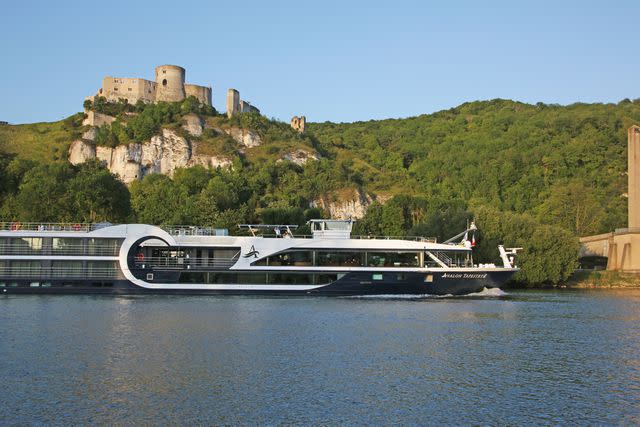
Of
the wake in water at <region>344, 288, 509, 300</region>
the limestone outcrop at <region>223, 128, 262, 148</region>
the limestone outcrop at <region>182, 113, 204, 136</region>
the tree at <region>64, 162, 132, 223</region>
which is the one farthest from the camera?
the limestone outcrop at <region>223, 128, 262, 148</region>

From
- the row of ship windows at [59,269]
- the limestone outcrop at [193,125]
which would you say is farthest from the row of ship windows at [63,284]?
the limestone outcrop at [193,125]

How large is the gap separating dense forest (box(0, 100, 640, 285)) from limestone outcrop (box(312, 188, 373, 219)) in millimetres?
1702

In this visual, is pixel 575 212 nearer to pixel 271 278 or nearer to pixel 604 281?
pixel 604 281

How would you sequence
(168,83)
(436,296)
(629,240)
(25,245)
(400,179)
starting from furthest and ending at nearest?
(168,83) < (400,179) < (629,240) < (436,296) < (25,245)

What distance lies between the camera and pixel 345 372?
76.3 feet

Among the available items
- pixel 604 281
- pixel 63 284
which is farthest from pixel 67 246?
pixel 604 281

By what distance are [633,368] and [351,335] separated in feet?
36.6

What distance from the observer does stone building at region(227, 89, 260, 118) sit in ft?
493

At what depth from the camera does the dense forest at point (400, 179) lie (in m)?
72.5

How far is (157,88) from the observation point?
145125 millimetres

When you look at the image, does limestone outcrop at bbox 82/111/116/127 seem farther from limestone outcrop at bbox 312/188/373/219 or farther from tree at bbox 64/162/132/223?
tree at bbox 64/162/132/223

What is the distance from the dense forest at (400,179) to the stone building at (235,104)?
4.53m

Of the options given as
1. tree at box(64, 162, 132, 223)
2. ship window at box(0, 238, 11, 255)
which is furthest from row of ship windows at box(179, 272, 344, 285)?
tree at box(64, 162, 132, 223)

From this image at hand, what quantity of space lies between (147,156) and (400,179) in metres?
49.8
